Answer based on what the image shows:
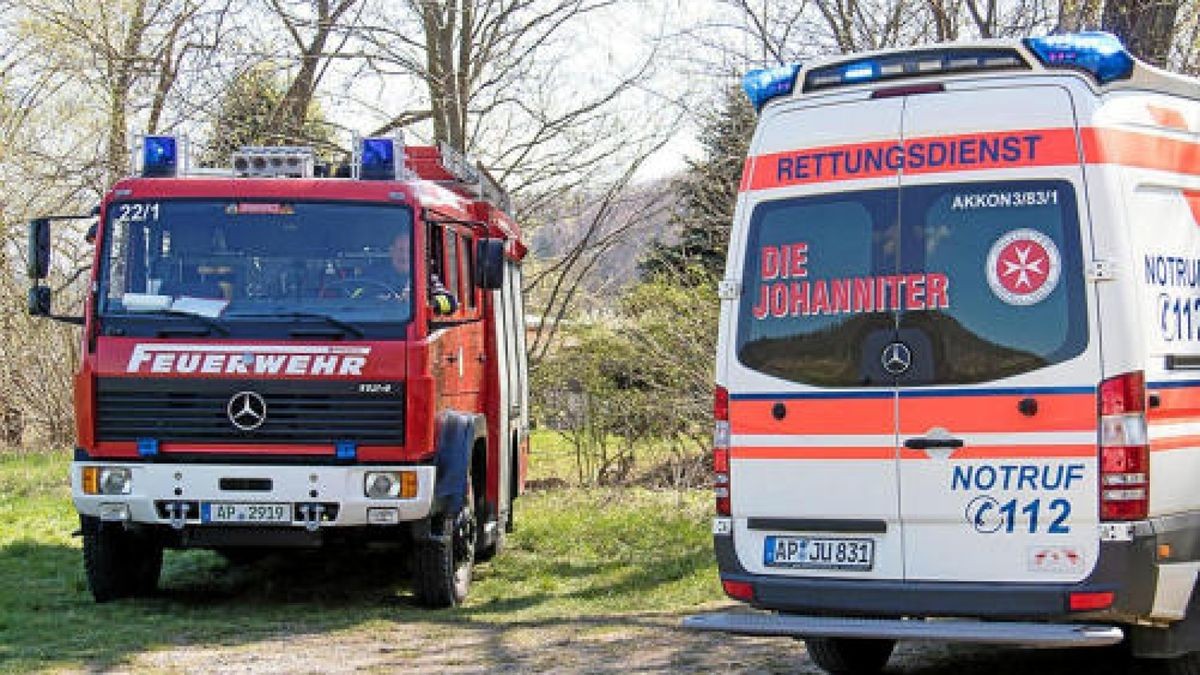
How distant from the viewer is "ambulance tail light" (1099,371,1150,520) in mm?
6336

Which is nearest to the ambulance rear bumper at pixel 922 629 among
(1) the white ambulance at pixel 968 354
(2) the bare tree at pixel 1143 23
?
(1) the white ambulance at pixel 968 354

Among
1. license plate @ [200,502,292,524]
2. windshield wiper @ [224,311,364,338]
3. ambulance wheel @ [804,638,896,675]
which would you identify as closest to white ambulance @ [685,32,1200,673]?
ambulance wheel @ [804,638,896,675]

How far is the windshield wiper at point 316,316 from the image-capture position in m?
10.2

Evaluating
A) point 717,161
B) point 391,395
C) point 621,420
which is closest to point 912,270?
point 391,395

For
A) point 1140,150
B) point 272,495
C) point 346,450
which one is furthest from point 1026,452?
point 272,495

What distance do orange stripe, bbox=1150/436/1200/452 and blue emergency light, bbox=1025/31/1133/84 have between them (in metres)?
1.47

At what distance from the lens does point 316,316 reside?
33.5 ft

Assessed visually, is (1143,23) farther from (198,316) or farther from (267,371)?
(198,316)

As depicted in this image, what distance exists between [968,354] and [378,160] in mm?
5338

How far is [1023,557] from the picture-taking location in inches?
258

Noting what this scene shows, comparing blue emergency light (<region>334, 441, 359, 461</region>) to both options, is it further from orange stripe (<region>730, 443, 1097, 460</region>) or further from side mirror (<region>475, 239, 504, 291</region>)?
orange stripe (<region>730, 443, 1097, 460</region>)

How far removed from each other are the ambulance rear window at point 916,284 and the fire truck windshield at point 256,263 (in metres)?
3.70

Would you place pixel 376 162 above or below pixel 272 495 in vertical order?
above

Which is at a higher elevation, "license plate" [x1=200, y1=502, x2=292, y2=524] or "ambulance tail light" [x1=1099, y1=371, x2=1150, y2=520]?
"ambulance tail light" [x1=1099, y1=371, x2=1150, y2=520]
